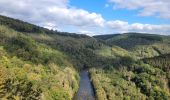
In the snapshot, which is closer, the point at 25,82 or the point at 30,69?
the point at 25,82

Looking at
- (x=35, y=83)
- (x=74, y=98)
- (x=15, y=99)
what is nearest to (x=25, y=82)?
(x=35, y=83)

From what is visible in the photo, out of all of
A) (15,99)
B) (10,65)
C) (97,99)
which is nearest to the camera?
(15,99)

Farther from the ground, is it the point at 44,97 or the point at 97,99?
the point at 44,97

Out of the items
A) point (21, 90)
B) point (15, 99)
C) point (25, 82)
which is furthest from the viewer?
point (25, 82)

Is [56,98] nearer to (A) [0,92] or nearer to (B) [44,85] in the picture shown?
(B) [44,85]

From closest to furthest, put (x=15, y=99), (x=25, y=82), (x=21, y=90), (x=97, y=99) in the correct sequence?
(x=15, y=99) → (x=21, y=90) → (x=25, y=82) → (x=97, y=99)

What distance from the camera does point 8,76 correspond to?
144000 millimetres

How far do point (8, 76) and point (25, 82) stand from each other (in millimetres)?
8617

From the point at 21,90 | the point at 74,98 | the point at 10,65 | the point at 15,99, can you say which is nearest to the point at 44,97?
the point at 21,90

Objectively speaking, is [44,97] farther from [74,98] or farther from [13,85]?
[74,98]

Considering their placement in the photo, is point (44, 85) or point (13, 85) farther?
point (44, 85)

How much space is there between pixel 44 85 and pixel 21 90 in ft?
59.3

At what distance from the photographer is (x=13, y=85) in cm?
13888

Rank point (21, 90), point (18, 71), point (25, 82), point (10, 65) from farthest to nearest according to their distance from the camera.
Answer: point (10, 65)
point (18, 71)
point (25, 82)
point (21, 90)
